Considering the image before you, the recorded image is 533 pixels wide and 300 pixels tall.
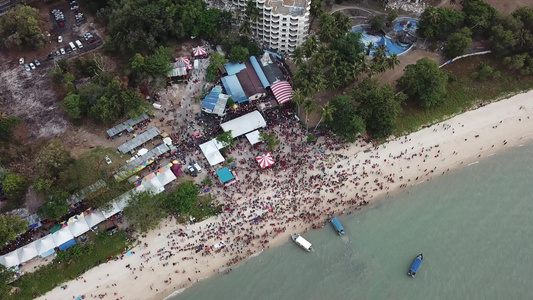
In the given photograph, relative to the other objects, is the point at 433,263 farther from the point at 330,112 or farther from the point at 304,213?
the point at 330,112

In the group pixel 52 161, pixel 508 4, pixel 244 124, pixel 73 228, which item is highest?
pixel 52 161

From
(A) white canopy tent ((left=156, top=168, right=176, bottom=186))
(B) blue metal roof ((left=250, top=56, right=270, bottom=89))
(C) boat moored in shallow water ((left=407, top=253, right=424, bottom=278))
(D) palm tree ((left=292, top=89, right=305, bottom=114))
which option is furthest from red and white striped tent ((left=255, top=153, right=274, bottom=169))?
(C) boat moored in shallow water ((left=407, top=253, right=424, bottom=278))

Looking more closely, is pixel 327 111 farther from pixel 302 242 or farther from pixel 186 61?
pixel 186 61

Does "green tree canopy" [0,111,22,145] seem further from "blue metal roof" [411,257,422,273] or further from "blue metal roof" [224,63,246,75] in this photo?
"blue metal roof" [411,257,422,273]

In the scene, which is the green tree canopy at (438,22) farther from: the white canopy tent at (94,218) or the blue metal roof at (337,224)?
the white canopy tent at (94,218)

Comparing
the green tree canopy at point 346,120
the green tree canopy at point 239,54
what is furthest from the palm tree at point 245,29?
the green tree canopy at point 346,120

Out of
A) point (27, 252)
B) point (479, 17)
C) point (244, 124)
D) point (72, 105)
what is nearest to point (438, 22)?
point (479, 17)
